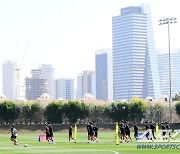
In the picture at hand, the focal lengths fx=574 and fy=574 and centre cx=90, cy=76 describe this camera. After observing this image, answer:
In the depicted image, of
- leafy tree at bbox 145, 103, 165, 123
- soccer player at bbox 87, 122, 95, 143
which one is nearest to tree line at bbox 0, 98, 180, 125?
leafy tree at bbox 145, 103, 165, 123

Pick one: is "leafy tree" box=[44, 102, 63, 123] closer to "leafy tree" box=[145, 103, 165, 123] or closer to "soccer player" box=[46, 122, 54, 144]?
"leafy tree" box=[145, 103, 165, 123]

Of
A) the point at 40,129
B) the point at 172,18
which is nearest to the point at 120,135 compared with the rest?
the point at 172,18

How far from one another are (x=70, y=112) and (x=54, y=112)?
12.0 ft

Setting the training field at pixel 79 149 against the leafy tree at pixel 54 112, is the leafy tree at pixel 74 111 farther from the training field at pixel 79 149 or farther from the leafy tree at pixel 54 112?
the training field at pixel 79 149

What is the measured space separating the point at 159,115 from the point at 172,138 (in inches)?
3866

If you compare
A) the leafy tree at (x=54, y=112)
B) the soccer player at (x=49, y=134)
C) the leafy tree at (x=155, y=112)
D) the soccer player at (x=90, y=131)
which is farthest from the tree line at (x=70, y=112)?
the soccer player at (x=49, y=134)

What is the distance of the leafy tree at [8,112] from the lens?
124m

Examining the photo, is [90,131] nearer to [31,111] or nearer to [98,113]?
[31,111]

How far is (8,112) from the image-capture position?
12400 cm

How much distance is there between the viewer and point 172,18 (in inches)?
4031

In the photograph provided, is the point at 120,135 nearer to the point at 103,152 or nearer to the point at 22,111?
the point at 103,152

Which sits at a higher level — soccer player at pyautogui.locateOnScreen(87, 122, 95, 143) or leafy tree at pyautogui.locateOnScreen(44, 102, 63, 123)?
leafy tree at pyautogui.locateOnScreen(44, 102, 63, 123)

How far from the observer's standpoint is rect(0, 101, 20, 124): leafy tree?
123512 mm

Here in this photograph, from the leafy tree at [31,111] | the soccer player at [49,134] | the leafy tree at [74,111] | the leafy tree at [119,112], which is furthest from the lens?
the leafy tree at [119,112]
